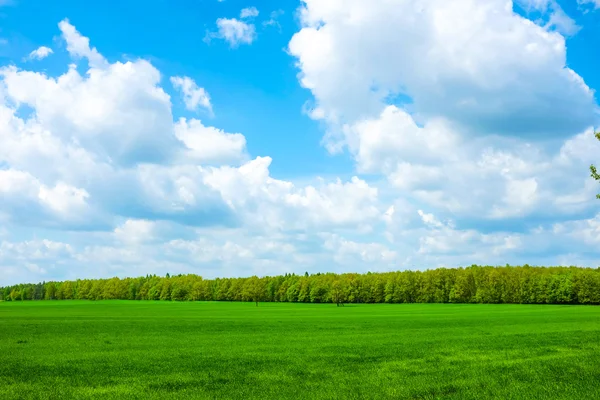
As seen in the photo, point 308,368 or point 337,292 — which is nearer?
point 308,368

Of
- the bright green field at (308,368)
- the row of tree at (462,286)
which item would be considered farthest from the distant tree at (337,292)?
the bright green field at (308,368)

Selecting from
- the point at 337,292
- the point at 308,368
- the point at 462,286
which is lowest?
the point at 308,368

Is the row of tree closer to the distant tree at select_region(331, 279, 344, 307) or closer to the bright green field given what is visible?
the distant tree at select_region(331, 279, 344, 307)

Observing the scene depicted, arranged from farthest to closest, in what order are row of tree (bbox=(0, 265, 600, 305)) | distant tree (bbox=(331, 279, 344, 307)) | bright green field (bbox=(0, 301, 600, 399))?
distant tree (bbox=(331, 279, 344, 307)), row of tree (bbox=(0, 265, 600, 305)), bright green field (bbox=(0, 301, 600, 399))

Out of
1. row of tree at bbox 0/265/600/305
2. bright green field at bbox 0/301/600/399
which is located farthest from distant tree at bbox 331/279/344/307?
bright green field at bbox 0/301/600/399

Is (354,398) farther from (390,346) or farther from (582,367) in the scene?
(390,346)

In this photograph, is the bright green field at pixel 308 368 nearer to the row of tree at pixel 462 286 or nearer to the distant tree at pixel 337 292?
the row of tree at pixel 462 286

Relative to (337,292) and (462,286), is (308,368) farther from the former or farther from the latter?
(337,292)

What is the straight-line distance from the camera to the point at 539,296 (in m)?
152

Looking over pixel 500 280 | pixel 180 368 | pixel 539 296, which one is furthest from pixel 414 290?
pixel 180 368

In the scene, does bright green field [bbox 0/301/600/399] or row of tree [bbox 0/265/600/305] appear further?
row of tree [bbox 0/265/600/305]

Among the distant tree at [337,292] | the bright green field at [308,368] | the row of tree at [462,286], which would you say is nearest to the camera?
the bright green field at [308,368]

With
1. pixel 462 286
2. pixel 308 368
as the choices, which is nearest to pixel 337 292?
pixel 462 286

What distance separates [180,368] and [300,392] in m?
9.02
